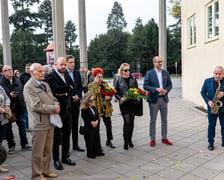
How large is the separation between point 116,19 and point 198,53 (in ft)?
257

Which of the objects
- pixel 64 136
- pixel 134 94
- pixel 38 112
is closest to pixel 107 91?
pixel 134 94

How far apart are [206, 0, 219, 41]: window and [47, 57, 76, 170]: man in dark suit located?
24.2 ft

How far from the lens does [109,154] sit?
5469mm

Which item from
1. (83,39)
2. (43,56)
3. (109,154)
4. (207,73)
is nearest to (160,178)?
(109,154)

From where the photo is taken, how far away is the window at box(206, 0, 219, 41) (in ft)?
32.7

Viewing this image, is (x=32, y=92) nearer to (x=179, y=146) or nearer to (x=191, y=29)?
(x=179, y=146)

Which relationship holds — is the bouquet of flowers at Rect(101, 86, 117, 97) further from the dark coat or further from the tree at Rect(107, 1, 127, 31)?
the tree at Rect(107, 1, 127, 31)

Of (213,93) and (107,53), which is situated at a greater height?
(107,53)

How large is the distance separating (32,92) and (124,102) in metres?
2.42

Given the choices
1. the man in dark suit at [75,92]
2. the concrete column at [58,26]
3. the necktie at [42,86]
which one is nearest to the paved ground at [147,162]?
the man in dark suit at [75,92]

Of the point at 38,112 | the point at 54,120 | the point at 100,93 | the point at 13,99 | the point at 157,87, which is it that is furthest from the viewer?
the point at 157,87

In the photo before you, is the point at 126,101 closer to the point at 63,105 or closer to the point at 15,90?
the point at 63,105

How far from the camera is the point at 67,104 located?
470 cm

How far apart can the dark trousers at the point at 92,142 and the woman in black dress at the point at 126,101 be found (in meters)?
0.76
